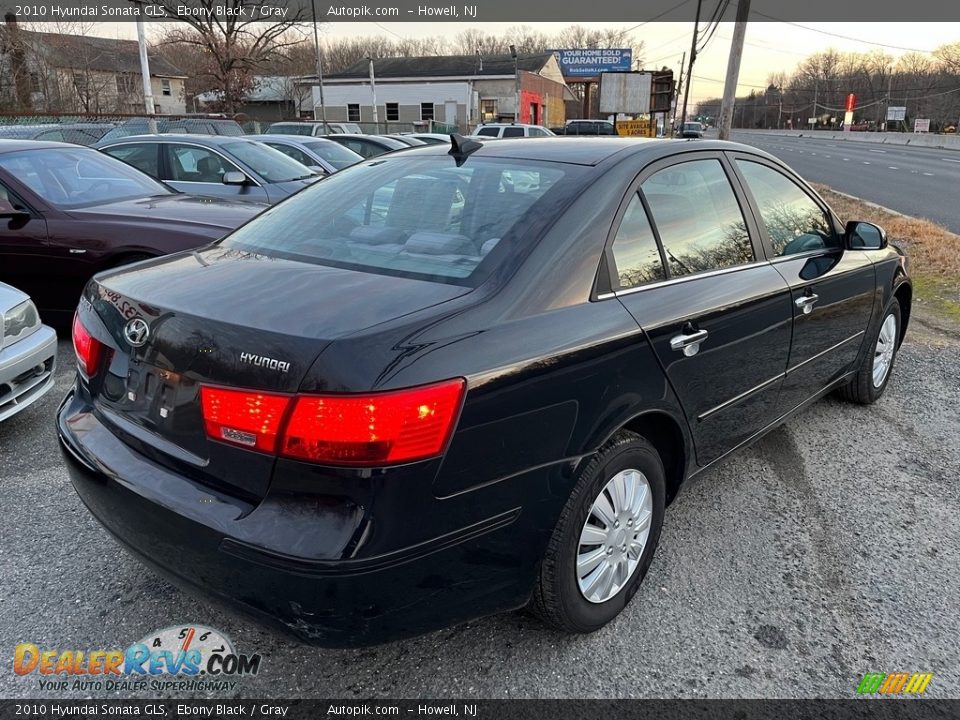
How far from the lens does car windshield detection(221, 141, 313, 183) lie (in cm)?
831

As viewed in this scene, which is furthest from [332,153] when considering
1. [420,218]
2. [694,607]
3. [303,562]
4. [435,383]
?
[303,562]

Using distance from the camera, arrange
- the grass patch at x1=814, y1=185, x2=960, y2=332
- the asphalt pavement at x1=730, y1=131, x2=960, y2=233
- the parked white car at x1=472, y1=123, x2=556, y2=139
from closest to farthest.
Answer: the grass patch at x1=814, y1=185, x2=960, y2=332, the asphalt pavement at x1=730, y1=131, x2=960, y2=233, the parked white car at x1=472, y1=123, x2=556, y2=139

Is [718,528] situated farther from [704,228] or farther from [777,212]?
[777,212]

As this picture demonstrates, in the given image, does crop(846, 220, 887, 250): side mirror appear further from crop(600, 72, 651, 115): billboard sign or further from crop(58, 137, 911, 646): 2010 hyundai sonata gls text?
crop(600, 72, 651, 115): billboard sign

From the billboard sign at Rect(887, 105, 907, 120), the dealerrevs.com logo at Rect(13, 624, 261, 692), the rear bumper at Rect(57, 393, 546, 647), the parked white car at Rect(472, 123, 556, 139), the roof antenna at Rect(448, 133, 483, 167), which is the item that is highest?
the billboard sign at Rect(887, 105, 907, 120)

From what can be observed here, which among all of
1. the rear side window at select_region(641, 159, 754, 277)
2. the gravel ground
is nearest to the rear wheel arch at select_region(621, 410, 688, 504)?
the gravel ground

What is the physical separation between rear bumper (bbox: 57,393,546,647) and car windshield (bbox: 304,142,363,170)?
34.2 ft

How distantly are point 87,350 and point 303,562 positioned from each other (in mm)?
1232

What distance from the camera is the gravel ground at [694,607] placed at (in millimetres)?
2287

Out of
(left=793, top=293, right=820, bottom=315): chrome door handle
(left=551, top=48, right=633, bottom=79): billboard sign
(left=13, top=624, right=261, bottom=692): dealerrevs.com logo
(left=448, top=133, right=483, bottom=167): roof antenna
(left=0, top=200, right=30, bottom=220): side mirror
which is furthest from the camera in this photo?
(left=551, top=48, right=633, bottom=79): billboard sign

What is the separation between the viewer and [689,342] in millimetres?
2559

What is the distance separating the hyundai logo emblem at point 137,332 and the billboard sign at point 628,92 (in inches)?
1493

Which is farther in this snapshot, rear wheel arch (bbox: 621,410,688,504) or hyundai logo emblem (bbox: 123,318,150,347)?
rear wheel arch (bbox: 621,410,688,504)

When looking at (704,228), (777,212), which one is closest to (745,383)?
(704,228)
